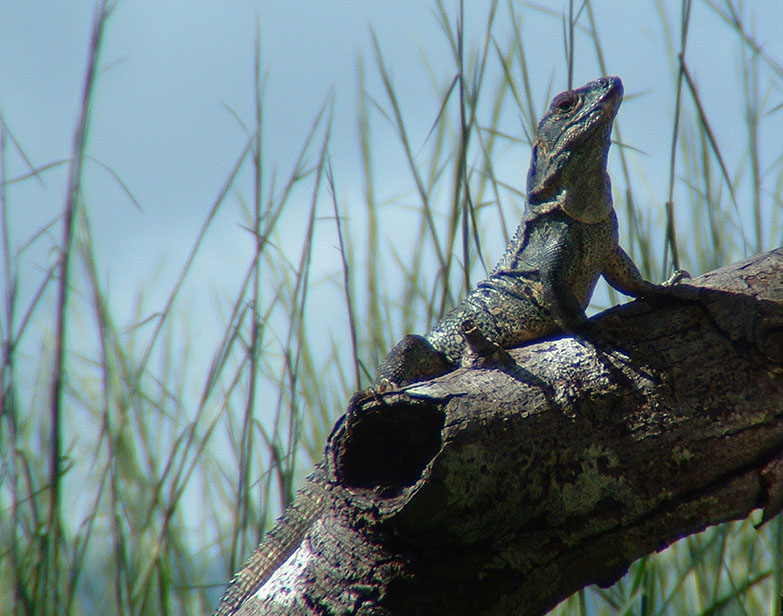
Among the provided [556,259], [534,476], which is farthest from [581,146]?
[534,476]

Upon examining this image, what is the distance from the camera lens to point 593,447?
1.92 m

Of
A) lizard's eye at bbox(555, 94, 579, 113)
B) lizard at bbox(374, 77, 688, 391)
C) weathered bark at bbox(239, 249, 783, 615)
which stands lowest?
weathered bark at bbox(239, 249, 783, 615)

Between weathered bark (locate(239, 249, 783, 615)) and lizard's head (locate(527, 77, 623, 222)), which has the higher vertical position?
lizard's head (locate(527, 77, 623, 222))

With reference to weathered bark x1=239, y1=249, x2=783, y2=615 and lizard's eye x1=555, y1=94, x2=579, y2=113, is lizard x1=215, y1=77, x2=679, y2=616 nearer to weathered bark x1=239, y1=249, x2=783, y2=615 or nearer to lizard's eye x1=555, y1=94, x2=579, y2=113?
lizard's eye x1=555, y1=94, x2=579, y2=113

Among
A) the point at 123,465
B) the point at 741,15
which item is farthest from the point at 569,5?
the point at 123,465

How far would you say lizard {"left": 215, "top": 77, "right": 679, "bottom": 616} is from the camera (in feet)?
8.63

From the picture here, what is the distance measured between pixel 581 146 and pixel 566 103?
196mm

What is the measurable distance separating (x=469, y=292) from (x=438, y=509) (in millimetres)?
1198

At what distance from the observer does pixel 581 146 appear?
2760 mm

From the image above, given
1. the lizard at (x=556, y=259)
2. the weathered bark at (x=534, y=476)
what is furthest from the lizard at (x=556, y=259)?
the weathered bark at (x=534, y=476)

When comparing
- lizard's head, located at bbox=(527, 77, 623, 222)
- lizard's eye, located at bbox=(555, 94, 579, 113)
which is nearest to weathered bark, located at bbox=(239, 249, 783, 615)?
lizard's head, located at bbox=(527, 77, 623, 222)

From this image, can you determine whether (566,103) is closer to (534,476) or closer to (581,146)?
(581,146)

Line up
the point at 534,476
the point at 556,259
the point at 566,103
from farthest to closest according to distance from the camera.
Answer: the point at 566,103 < the point at 556,259 < the point at 534,476

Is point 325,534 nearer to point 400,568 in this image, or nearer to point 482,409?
point 400,568
